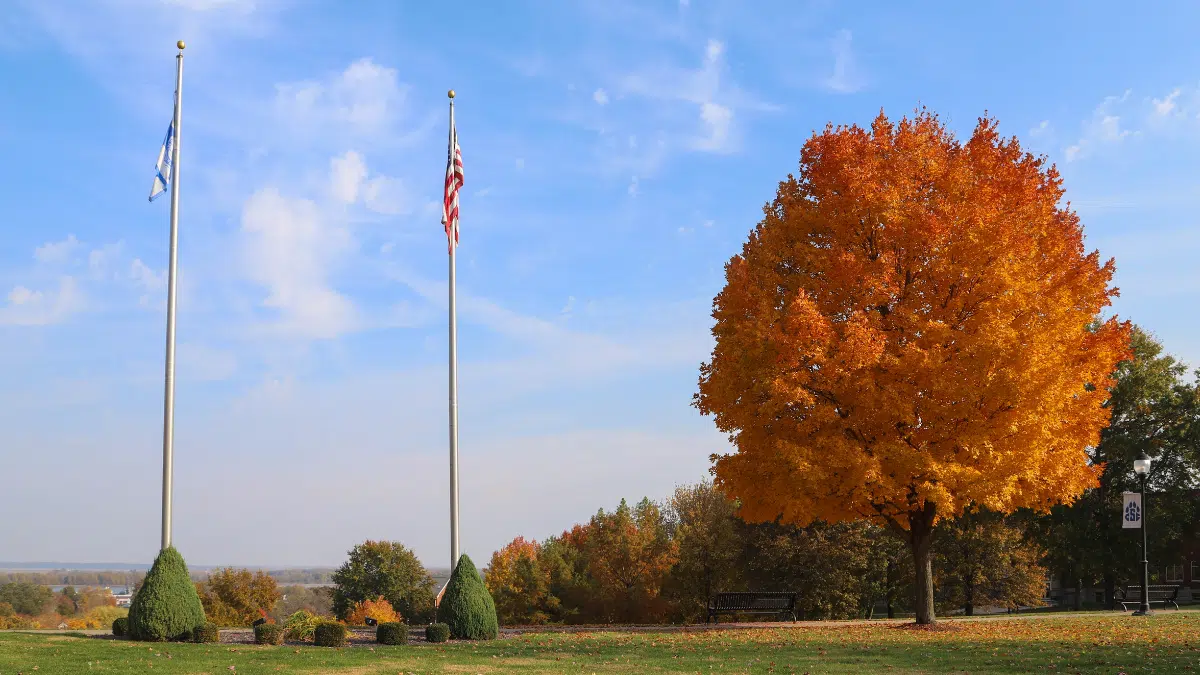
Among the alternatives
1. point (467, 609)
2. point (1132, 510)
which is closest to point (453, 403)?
point (467, 609)

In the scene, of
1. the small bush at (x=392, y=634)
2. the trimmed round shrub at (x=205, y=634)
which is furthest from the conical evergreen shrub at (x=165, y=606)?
the small bush at (x=392, y=634)

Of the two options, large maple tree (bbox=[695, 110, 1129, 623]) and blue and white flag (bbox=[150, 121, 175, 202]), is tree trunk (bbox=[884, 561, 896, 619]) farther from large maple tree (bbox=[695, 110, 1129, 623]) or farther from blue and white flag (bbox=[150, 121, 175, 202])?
blue and white flag (bbox=[150, 121, 175, 202])

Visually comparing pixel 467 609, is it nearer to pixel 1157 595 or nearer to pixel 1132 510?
pixel 1132 510

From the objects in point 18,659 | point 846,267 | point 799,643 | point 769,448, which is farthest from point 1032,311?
point 18,659

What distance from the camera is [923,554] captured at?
25.7 m

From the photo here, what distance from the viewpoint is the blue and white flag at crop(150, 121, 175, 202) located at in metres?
23.0

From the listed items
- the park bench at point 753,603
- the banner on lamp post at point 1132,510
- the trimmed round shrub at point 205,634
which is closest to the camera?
the trimmed round shrub at point 205,634

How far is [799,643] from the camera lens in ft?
68.3

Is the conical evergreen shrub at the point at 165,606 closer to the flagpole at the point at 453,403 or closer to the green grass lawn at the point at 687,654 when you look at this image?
the green grass lawn at the point at 687,654

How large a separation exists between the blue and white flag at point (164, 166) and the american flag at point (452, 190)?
6662mm

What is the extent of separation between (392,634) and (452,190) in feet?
36.5

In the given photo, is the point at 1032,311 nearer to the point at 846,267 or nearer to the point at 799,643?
the point at 846,267

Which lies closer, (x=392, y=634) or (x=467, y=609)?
(x=392, y=634)

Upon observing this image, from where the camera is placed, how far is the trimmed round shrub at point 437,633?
21.6 meters
